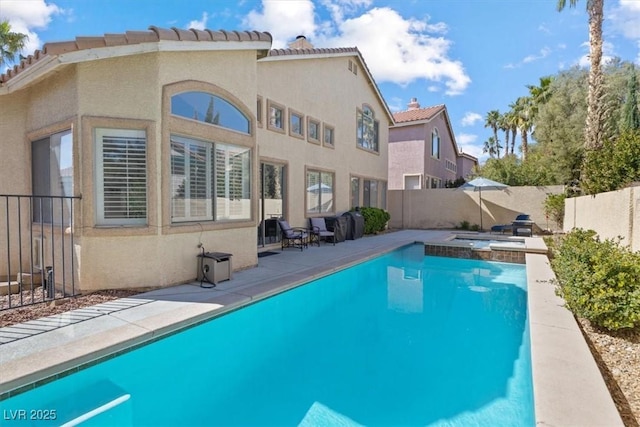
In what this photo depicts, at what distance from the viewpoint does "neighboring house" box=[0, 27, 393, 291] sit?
21.7 feet

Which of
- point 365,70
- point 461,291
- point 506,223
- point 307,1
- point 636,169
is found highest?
point 307,1

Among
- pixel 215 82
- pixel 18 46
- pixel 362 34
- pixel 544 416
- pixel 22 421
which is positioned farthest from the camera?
pixel 18 46

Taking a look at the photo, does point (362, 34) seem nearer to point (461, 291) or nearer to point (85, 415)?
point (461, 291)

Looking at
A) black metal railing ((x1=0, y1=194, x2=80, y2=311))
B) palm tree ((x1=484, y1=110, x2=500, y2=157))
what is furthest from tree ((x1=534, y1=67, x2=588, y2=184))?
palm tree ((x1=484, y1=110, x2=500, y2=157))

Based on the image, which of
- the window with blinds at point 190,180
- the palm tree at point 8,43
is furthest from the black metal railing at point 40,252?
the palm tree at point 8,43

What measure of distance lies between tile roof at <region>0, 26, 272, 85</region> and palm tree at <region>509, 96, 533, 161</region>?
35.5 m

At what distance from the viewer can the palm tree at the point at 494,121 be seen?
49.7 metres

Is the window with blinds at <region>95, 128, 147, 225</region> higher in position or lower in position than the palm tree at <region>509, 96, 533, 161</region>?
lower

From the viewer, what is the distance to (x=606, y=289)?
17.0ft

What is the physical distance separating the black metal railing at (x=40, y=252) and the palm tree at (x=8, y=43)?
66.5 feet

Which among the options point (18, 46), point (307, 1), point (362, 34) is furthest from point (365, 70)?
point (18, 46)

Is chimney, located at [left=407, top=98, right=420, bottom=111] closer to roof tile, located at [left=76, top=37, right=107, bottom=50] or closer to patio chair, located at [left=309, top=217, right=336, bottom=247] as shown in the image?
patio chair, located at [left=309, top=217, right=336, bottom=247]

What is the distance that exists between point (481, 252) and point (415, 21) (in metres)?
13.0

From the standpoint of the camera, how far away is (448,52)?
2327cm
